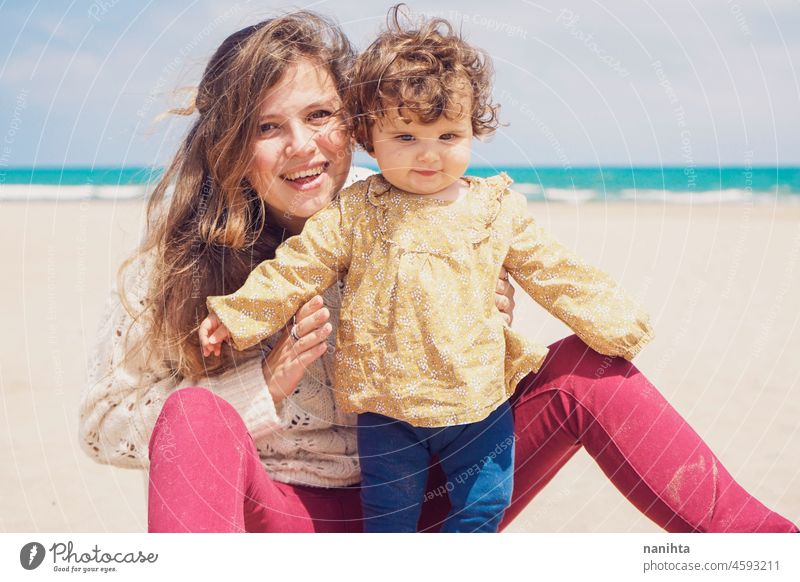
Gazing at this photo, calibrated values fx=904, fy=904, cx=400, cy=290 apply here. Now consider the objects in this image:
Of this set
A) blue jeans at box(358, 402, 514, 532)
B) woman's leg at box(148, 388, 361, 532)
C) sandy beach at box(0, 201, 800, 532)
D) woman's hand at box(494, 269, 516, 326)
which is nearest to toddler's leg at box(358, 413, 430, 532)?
blue jeans at box(358, 402, 514, 532)

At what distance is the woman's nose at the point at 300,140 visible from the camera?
2271 mm

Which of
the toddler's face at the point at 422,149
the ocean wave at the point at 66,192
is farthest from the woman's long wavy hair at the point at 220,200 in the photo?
the ocean wave at the point at 66,192

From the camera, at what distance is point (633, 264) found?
8.94 m

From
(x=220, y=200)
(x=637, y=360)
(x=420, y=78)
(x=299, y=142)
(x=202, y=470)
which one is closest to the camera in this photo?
(x=202, y=470)

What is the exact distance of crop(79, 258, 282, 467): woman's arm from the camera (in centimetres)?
229

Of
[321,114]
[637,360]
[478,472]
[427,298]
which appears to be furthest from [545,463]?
[637,360]

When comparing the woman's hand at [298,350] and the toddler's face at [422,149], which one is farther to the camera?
the woman's hand at [298,350]

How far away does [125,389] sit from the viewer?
2.30m

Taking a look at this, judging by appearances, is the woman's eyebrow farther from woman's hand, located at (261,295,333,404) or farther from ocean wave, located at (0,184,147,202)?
ocean wave, located at (0,184,147,202)

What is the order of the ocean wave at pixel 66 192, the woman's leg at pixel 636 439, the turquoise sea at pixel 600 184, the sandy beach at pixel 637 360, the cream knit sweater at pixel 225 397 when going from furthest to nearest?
the turquoise sea at pixel 600 184, the ocean wave at pixel 66 192, the sandy beach at pixel 637 360, the cream knit sweater at pixel 225 397, the woman's leg at pixel 636 439

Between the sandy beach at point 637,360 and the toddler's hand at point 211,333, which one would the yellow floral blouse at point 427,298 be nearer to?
the toddler's hand at point 211,333

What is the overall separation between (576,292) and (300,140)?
0.78m

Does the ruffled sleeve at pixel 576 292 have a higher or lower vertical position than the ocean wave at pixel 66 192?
lower

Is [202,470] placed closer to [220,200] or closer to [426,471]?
[426,471]
